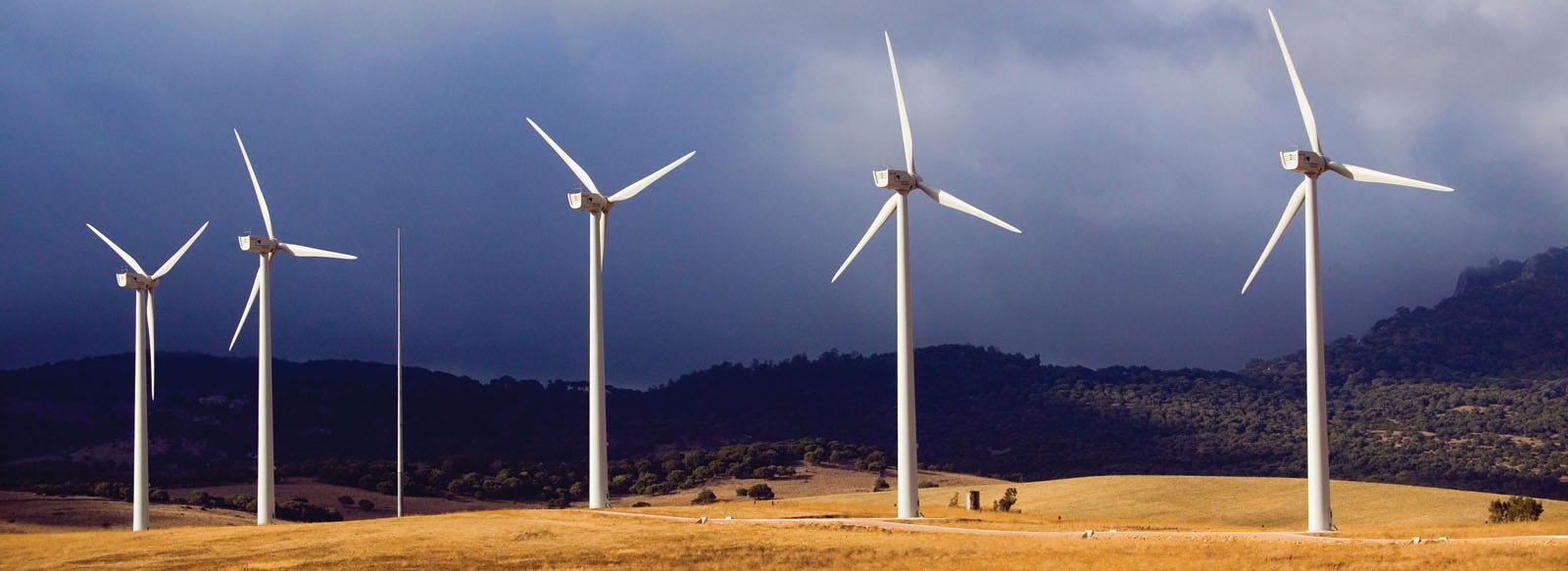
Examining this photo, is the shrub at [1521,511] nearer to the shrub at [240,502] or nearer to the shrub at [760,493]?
the shrub at [760,493]

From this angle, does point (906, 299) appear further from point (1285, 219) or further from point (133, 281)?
point (133, 281)

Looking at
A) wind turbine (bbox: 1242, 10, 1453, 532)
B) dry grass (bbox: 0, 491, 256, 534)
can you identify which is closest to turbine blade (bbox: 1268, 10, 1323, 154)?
wind turbine (bbox: 1242, 10, 1453, 532)

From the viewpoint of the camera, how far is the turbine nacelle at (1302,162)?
54156 mm

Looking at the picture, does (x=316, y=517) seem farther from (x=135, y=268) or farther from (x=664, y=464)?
(x=664, y=464)

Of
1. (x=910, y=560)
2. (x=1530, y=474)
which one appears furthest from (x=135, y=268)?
(x=1530, y=474)

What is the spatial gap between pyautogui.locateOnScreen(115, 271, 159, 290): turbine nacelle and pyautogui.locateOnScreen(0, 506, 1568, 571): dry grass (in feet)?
66.4

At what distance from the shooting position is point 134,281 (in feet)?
258

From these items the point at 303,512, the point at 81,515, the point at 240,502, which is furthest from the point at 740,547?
the point at 240,502

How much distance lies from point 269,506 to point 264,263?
1145 centimetres

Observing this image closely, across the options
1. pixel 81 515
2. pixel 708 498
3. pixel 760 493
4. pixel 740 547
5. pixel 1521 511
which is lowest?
pixel 708 498

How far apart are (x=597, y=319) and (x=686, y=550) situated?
20.5 meters

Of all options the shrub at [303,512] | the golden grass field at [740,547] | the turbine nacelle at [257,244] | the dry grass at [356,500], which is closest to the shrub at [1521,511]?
the golden grass field at [740,547]

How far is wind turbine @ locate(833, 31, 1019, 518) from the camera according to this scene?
61.4m

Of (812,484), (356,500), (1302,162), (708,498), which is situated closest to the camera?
(1302,162)
